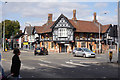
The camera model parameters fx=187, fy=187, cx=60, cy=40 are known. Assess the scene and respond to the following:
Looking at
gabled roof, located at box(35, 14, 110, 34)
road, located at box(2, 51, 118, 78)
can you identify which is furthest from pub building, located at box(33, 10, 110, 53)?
road, located at box(2, 51, 118, 78)

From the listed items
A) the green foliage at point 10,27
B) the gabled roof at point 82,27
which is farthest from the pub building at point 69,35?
the green foliage at point 10,27

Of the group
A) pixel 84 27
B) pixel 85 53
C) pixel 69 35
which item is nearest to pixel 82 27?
pixel 84 27

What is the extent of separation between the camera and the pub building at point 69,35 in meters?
51.6

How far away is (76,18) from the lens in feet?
188

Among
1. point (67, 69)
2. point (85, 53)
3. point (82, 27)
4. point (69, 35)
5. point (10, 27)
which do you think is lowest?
point (67, 69)

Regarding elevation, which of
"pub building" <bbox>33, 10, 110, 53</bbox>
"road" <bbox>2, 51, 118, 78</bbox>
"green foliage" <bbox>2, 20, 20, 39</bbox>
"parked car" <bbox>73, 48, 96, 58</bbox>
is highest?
"green foliage" <bbox>2, 20, 20, 39</bbox>

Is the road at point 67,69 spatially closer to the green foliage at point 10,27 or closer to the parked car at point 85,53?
the parked car at point 85,53

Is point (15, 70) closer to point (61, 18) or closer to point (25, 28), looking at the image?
point (61, 18)

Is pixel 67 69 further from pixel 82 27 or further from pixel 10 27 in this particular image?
pixel 10 27

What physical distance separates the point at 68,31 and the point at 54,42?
17.1 feet

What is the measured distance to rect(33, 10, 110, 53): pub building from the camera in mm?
51562

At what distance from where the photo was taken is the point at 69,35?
170ft

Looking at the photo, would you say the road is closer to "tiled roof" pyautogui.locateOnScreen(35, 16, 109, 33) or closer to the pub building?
the pub building

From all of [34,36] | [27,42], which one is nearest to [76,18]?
[34,36]
